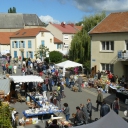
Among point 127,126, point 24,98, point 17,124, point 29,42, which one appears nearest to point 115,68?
point 24,98

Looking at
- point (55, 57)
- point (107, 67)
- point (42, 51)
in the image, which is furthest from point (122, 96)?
point (42, 51)

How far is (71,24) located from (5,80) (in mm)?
50587

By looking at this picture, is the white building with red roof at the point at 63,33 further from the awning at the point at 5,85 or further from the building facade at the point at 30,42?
the awning at the point at 5,85

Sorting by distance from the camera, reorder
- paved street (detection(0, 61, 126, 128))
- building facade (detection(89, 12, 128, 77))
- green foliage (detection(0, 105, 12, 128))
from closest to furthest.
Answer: green foliage (detection(0, 105, 12, 128))
paved street (detection(0, 61, 126, 128))
building facade (detection(89, 12, 128, 77))

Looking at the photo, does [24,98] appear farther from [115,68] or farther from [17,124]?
[115,68]

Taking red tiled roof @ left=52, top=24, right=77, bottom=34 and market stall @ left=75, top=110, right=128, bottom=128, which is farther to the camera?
red tiled roof @ left=52, top=24, right=77, bottom=34

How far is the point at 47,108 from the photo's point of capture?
16.1 meters

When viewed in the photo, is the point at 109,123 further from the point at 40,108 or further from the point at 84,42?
the point at 84,42

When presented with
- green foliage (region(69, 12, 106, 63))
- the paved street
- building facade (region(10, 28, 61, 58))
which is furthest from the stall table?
building facade (region(10, 28, 61, 58))

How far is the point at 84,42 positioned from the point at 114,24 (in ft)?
30.3

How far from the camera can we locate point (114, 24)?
29.7 meters

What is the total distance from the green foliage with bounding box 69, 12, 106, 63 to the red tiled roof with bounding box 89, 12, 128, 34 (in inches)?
259

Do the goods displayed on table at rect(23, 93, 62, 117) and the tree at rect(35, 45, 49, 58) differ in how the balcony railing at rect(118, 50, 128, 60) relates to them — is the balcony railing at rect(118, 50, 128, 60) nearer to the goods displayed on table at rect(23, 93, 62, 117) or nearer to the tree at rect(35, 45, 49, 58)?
the goods displayed on table at rect(23, 93, 62, 117)

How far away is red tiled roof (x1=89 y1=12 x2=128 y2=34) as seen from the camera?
1110 inches
